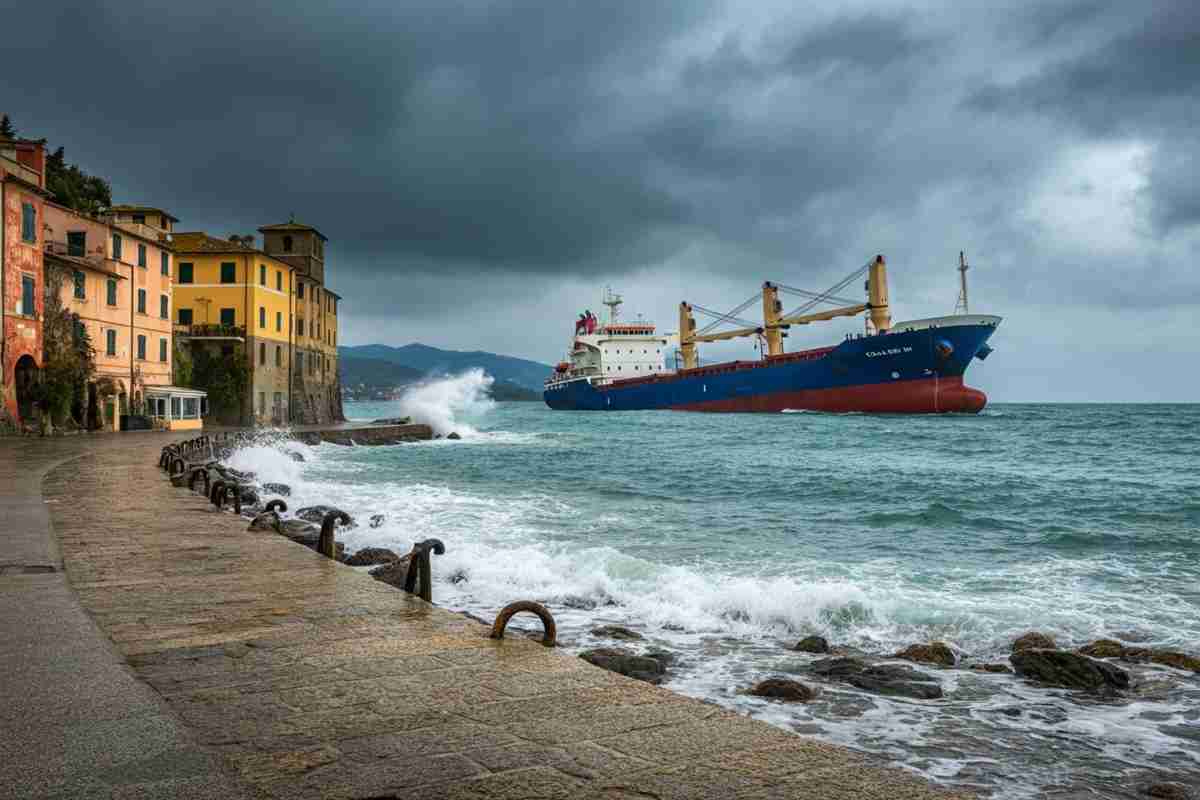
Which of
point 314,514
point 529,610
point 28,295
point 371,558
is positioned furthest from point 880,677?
point 28,295

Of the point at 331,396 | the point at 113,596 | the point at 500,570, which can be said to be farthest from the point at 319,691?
the point at 331,396

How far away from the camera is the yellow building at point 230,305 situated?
3659 centimetres

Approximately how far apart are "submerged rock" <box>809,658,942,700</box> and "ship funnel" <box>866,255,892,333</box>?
48738 mm

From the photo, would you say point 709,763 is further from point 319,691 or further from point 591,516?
point 591,516

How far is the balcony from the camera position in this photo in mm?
36312

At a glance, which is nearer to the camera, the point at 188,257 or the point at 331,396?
the point at 188,257

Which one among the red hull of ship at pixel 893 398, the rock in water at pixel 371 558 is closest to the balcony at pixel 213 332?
the rock in water at pixel 371 558

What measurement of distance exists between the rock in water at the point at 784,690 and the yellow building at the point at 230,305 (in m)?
35.4

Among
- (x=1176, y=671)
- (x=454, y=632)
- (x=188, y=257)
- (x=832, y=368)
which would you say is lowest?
(x=1176, y=671)

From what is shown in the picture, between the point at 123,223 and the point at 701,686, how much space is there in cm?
3228

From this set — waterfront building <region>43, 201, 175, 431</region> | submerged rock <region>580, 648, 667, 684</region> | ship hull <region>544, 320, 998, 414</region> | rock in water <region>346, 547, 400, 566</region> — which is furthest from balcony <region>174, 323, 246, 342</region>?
submerged rock <region>580, 648, 667, 684</region>

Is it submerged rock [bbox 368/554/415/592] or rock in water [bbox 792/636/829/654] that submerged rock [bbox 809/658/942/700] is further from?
submerged rock [bbox 368/554/415/592]

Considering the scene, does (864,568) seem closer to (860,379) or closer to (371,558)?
(371,558)

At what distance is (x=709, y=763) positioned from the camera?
269 cm
